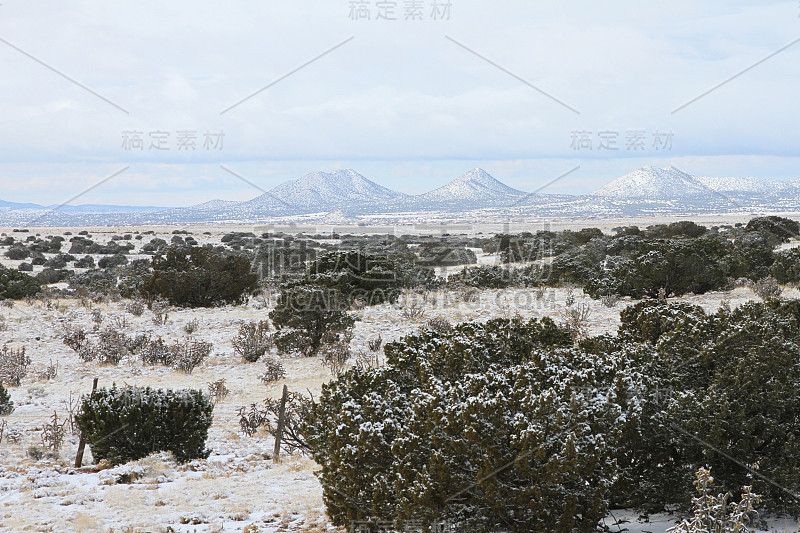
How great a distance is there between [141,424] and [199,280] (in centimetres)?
1175

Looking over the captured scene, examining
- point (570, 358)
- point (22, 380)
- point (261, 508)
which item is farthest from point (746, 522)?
point (22, 380)

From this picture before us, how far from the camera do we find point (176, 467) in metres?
7.66

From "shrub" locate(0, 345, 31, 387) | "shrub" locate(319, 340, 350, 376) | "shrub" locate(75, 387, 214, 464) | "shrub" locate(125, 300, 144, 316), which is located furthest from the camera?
"shrub" locate(125, 300, 144, 316)

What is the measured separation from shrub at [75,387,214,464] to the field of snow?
0.68 feet

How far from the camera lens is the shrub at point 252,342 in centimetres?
1305

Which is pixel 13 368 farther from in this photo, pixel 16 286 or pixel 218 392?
pixel 16 286

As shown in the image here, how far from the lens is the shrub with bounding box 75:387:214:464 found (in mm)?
7578

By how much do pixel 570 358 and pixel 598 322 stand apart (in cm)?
924

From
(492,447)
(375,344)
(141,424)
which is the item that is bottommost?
(375,344)

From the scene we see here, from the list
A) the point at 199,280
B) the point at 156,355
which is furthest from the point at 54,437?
the point at 199,280

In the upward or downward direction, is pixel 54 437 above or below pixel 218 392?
above

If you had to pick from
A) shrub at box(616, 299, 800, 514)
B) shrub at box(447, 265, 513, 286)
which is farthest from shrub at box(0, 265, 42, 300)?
shrub at box(616, 299, 800, 514)

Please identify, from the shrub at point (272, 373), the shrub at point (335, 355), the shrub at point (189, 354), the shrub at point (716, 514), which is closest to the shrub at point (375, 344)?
the shrub at point (335, 355)

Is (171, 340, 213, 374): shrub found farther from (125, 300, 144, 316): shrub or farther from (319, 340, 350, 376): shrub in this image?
(125, 300, 144, 316): shrub
